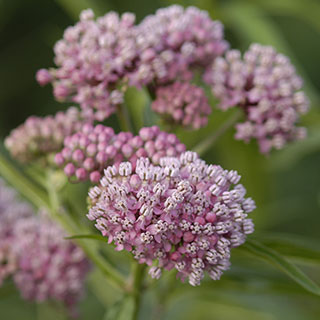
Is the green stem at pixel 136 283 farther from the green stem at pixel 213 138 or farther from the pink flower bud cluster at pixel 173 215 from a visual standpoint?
the green stem at pixel 213 138

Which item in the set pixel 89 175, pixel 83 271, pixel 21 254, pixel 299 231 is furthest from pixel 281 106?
pixel 299 231

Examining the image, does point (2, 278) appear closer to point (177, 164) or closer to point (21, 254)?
point (21, 254)

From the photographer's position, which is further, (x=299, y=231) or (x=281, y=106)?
(x=299, y=231)

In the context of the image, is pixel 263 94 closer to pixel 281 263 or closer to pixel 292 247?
pixel 292 247

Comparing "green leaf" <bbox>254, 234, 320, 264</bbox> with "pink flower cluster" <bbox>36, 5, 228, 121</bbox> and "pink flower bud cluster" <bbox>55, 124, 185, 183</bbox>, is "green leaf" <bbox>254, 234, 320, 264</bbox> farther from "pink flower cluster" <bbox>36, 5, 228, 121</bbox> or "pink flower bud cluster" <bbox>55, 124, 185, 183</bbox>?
"pink flower cluster" <bbox>36, 5, 228, 121</bbox>

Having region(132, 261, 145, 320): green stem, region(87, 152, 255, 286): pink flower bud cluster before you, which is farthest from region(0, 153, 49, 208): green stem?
region(87, 152, 255, 286): pink flower bud cluster

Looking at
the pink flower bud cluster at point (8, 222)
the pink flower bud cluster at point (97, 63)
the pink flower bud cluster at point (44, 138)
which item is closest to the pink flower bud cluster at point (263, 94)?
the pink flower bud cluster at point (97, 63)
